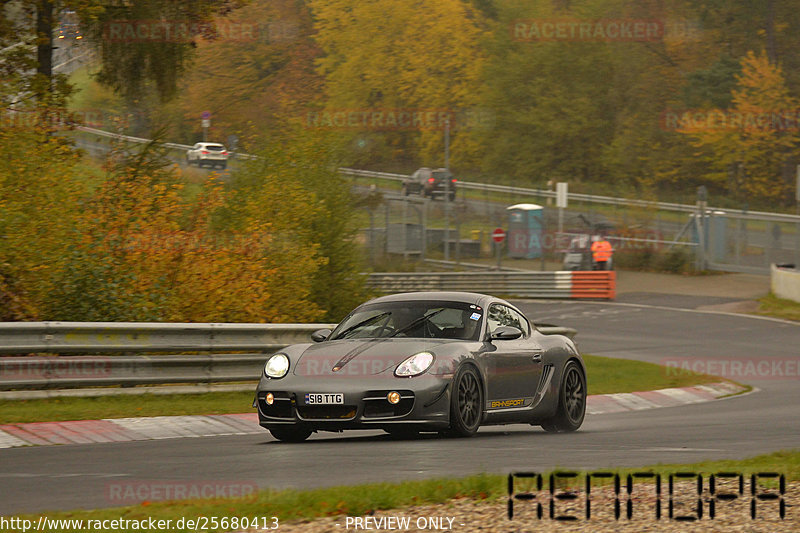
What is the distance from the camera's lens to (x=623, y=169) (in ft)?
265

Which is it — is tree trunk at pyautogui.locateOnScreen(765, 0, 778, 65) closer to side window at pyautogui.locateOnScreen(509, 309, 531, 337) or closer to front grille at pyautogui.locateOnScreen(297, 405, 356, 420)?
side window at pyautogui.locateOnScreen(509, 309, 531, 337)

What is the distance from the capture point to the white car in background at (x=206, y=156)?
65250 millimetres

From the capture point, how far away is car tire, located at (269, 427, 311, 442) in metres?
11.1

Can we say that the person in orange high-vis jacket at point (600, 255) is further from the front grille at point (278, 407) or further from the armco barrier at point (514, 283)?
the front grille at point (278, 407)

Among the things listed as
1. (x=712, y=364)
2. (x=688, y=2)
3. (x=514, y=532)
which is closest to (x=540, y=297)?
(x=712, y=364)

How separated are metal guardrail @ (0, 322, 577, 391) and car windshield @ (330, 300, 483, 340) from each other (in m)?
3.40

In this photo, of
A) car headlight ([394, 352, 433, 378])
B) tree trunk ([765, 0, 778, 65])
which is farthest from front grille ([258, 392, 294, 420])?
tree trunk ([765, 0, 778, 65])

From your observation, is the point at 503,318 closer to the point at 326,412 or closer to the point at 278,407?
the point at 326,412

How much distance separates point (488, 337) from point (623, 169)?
70.5 m

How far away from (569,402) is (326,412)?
3.26 meters

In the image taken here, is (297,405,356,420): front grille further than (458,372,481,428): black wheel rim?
No

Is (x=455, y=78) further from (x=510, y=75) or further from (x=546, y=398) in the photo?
(x=546, y=398)

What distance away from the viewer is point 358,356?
10875mm

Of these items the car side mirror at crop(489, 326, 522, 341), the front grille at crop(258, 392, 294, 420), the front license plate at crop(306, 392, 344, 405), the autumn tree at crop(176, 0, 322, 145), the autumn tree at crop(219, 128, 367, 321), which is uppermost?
the autumn tree at crop(176, 0, 322, 145)
